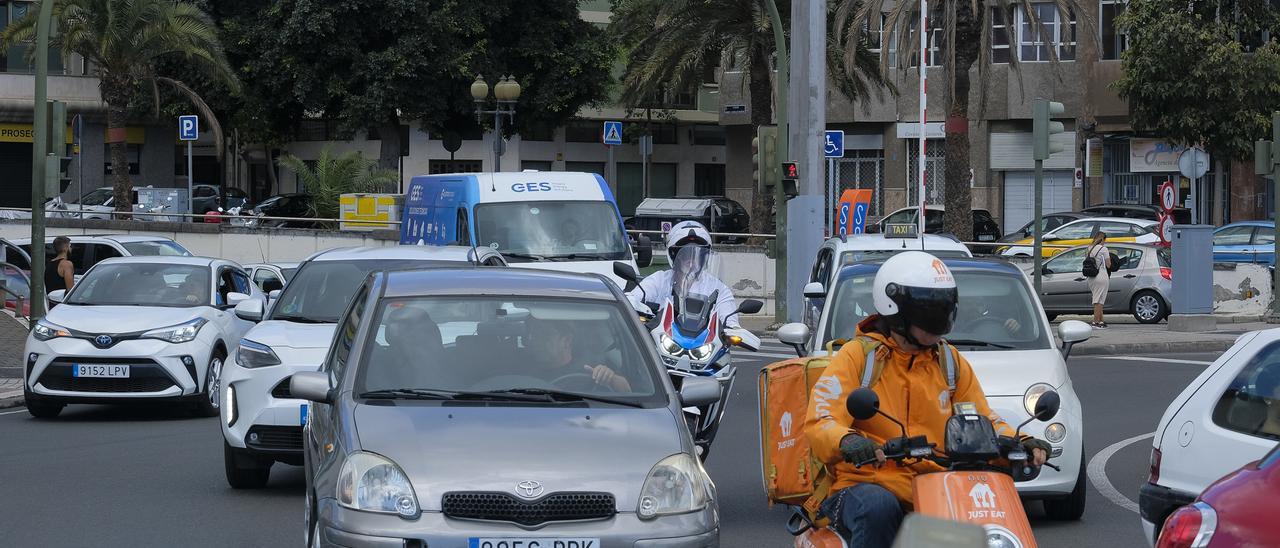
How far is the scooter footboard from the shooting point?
454cm

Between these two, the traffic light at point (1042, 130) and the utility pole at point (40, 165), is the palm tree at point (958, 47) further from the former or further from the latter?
the utility pole at point (40, 165)

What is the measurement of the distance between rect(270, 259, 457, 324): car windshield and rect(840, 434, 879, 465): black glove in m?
6.52

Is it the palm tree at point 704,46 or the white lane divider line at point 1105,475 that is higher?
the palm tree at point 704,46

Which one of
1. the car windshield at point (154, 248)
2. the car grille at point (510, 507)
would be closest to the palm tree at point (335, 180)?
the car windshield at point (154, 248)

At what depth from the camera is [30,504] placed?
9.90 meters

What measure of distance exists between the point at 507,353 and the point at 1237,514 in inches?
134

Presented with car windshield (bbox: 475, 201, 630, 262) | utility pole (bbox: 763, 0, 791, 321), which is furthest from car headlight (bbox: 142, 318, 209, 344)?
utility pole (bbox: 763, 0, 791, 321)

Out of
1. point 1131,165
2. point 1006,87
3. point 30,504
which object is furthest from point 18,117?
point 30,504

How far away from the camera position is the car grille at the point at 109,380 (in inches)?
563

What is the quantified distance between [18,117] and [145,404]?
4335 centimetres

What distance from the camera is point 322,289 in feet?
37.5

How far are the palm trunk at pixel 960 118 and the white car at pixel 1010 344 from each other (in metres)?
21.3

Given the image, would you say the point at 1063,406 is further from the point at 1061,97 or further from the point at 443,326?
the point at 1061,97

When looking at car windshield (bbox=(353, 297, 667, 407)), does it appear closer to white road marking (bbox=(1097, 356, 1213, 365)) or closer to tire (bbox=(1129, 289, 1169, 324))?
white road marking (bbox=(1097, 356, 1213, 365))
